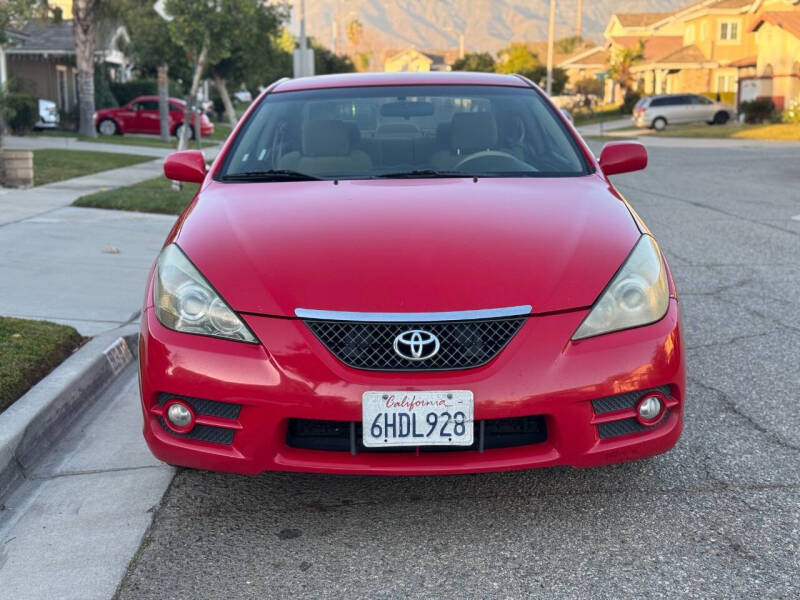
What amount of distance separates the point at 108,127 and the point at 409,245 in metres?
32.5

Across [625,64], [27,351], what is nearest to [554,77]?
[625,64]

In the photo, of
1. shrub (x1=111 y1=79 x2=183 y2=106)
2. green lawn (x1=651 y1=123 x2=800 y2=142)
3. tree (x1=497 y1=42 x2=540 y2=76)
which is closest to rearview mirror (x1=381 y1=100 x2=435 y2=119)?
green lawn (x1=651 y1=123 x2=800 y2=142)

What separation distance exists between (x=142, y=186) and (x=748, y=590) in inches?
497

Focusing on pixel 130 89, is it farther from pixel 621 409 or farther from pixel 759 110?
pixel 621 409

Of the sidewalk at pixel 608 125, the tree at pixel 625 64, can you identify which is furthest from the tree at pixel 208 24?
the tree at pixel 625 64

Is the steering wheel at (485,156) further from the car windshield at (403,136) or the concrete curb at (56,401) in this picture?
the concrete curb at (56,401)

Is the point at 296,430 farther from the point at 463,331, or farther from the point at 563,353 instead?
the point at 563,353

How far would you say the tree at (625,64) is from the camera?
71125 mm

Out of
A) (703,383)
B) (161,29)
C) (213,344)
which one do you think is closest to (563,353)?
(213,344)

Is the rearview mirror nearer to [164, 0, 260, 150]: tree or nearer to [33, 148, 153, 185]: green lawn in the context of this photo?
[33, 148, 153, 185]: green lawn

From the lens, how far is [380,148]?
4.54 meters

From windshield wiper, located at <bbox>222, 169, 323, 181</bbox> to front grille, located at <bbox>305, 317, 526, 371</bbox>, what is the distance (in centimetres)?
132

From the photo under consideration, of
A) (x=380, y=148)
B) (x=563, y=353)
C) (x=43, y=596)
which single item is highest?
(x=380, y=148)

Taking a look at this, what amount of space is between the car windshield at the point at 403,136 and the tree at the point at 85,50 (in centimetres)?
2631
